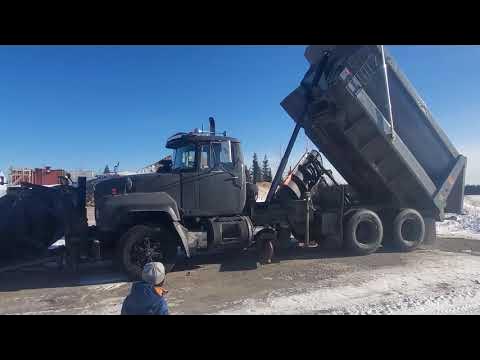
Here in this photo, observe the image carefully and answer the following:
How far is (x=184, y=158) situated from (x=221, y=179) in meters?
0.93

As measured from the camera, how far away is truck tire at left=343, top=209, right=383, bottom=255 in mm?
7785

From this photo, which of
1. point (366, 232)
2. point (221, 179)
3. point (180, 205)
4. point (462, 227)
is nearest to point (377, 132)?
point (366, 232)

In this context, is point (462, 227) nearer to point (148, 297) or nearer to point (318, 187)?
point (318, 187)

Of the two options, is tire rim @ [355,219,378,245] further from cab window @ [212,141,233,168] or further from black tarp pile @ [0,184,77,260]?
black tarp pile @ [0,184,77,260]

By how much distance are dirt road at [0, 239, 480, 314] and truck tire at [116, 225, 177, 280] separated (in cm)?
32

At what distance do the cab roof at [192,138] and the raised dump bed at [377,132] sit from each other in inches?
91.3

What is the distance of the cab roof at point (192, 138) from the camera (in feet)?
22.1

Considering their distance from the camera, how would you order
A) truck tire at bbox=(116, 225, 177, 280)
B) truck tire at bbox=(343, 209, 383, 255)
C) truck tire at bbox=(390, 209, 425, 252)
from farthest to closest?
truck tire at bbox=(390, 209, 425, 252) < truck tire at bbox=(343, 209, 383, 255) < truck tire at bbox=(116, 225, 177, 280)

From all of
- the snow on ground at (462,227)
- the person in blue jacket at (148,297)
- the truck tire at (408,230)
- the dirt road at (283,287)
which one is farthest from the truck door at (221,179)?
the snow on ground at (462,227)

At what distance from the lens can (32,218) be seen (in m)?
6.40

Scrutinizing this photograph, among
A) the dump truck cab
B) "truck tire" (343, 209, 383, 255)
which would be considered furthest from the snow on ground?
the dump truck cab

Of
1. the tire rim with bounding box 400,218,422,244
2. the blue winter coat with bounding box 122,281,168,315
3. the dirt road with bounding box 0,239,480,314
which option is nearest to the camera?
the blue winter coat with bounding box 122,281,168,315

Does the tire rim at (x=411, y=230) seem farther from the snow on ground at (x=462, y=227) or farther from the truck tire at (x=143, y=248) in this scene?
the truck tire at (x=143, y=248)

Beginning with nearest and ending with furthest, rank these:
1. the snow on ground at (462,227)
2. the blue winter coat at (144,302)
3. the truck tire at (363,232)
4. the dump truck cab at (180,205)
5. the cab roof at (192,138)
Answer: the blue winter coat at (144,302) → the dump truck cab at (180,205) → the cab roof at (192,138) → the truck tire at (363,232) → the snow on ground at (462,227)
